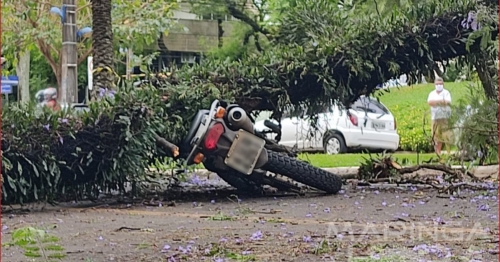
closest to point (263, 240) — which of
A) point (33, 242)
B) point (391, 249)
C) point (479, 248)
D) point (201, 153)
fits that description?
point (391, 249)

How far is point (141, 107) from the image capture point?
7.88 meters

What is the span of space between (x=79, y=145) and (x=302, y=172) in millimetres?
2190

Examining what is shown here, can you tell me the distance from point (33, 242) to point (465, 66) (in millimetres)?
7060

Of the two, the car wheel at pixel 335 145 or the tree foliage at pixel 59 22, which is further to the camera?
the car wheel at pixel 335 145

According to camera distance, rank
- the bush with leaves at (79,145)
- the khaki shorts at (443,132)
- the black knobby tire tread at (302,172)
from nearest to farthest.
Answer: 1. the bush with leaves at (79,145)
2. the black knobby tire tread at (302,172)
3. the khaki shorts at (443,132)

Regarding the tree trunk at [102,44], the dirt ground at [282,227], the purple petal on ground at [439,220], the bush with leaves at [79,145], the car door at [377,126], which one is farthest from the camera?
the car door at [377,126]

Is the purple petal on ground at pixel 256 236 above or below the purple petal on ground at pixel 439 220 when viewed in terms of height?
below

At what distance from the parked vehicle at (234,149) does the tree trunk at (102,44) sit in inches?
81.4

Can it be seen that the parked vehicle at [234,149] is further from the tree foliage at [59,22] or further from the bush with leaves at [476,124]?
the tree foliage at [59,22]

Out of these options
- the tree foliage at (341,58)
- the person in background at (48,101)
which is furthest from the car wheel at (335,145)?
the tree foliage at (341,58)

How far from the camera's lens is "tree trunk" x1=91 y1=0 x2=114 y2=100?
9.87m

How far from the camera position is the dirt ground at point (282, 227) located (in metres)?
4.52

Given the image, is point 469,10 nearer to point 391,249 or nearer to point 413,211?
point 413,211

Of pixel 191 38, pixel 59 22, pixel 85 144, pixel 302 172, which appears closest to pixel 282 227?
pixel 302 172
